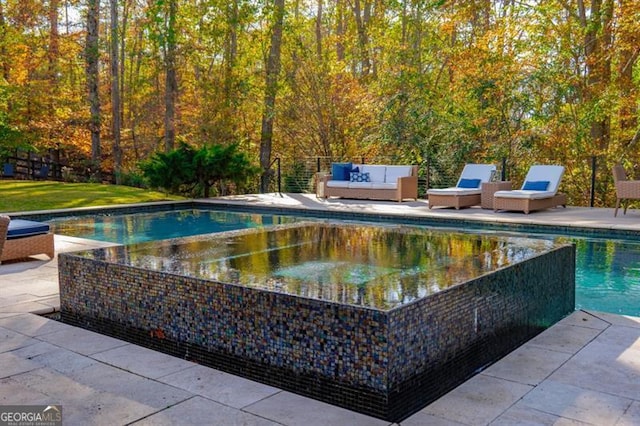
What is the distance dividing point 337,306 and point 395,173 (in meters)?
10.2

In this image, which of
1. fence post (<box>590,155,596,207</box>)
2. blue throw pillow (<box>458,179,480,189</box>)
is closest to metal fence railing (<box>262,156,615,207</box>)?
fence post (<box>590,155,596,207</box>)

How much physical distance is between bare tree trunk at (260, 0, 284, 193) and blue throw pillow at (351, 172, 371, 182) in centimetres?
378

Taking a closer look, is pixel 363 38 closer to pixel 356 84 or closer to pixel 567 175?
pixel 356 84

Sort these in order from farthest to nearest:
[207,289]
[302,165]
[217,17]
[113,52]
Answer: [113,52] < [217,17] < [302,165] < [207,289]

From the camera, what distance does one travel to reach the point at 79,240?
25.7ft

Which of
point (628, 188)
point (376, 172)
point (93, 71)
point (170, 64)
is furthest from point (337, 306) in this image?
point (93, 71)

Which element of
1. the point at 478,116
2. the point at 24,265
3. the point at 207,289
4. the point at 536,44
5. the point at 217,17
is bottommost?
the point at 24,265

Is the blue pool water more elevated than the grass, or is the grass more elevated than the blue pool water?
the grass

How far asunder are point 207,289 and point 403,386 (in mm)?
1166

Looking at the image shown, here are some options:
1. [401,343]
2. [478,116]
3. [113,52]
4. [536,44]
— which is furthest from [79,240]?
[113,52]

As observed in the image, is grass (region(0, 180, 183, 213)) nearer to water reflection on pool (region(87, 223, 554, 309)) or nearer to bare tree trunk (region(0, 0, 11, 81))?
bare tree trunk (region(0, 0, 11, 81))

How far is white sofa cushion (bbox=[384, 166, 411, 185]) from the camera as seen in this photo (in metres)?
12.6

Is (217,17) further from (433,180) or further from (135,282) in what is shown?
(135,282)

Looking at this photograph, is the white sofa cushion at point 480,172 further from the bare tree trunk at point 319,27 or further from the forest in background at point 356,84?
the bare tree trunk at point 319,27
